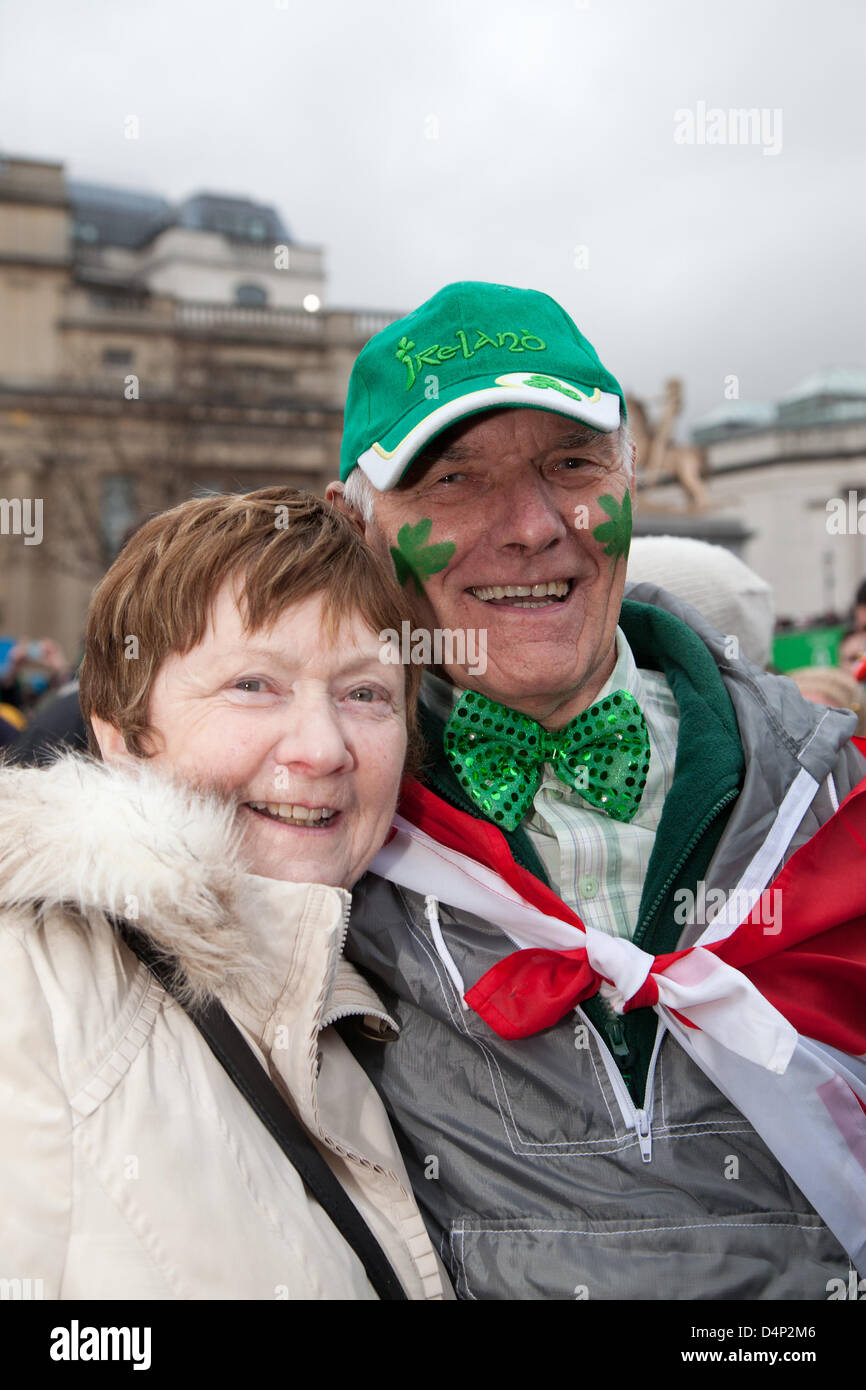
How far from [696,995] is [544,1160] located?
0.36m

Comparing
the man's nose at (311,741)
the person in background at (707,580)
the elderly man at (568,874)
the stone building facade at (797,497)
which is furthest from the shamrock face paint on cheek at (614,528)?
the stone building facade at (797,497)

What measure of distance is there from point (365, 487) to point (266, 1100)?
3.97ft

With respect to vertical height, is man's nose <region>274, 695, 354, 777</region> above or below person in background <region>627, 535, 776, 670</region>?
below

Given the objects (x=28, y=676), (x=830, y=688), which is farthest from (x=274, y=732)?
(x=28, y=676)

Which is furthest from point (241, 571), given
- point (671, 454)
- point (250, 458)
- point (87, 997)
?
point (250, 458)

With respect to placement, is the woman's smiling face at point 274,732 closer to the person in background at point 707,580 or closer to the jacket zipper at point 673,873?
the jacket zipper at point 673,873

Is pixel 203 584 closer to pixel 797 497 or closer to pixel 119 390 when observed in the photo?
pixel 119 390

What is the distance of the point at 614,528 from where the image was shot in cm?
224

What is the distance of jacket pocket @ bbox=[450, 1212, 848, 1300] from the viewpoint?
177 centimetres

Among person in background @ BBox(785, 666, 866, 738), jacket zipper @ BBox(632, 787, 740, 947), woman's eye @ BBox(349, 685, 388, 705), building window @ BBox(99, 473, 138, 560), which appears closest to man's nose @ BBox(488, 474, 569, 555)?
woman's eye @ BBox(349, 685, 388, 705)

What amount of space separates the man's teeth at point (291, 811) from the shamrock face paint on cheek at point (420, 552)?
58cm

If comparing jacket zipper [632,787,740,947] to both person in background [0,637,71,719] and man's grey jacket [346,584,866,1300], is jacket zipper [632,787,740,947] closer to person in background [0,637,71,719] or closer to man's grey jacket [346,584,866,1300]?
man's grey jacket [346,584,866,1300]

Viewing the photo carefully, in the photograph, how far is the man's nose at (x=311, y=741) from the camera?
175cm

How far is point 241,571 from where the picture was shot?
5.90 ft
